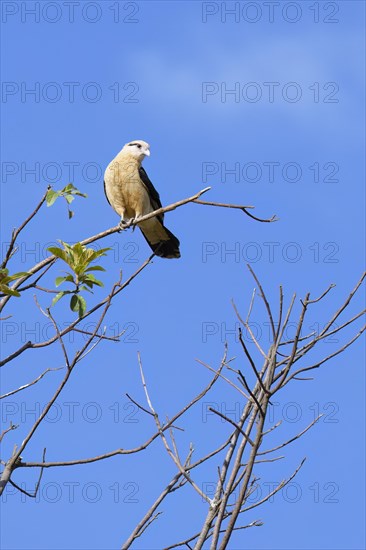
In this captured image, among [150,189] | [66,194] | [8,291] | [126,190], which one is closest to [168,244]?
[150,189]

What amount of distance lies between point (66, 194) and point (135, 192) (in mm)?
4631

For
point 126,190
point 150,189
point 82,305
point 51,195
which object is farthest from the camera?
point 150,189

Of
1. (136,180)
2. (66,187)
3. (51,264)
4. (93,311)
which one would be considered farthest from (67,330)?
(136,180)

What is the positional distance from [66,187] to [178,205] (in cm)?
50

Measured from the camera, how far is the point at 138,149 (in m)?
8.76

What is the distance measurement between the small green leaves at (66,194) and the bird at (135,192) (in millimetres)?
4399

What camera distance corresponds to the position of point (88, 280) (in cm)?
368

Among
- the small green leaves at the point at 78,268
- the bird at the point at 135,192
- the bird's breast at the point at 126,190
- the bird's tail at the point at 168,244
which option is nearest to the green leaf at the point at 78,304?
the small green leaves at the point at 78,268

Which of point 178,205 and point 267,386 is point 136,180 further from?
point 267,386

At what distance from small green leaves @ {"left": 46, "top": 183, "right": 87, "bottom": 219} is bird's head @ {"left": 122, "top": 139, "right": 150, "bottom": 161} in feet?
15.5

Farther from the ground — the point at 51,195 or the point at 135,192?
the point at 135,192

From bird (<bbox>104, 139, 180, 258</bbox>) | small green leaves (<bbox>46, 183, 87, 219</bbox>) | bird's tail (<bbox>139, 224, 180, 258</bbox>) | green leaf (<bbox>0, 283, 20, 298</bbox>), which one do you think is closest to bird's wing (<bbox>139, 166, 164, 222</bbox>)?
bird (<bbox>104, 139, 180, 258</bbox>)

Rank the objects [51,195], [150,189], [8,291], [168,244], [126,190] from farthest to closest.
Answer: [168,244]
[150,189]
[126,190]
[51,195]
[8,291]

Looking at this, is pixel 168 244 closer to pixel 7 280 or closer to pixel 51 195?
pixel 51 195
